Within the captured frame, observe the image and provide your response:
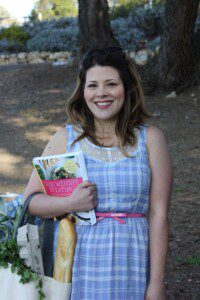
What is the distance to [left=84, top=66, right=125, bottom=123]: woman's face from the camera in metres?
2.20

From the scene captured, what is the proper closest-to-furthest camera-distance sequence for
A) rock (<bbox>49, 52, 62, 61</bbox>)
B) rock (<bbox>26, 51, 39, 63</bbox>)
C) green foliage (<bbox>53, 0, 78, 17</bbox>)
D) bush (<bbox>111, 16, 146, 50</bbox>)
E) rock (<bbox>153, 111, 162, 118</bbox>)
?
rock (<bbox>153, 111, 162, 118</bbox>), bush (<bbox>111, 16, 146, 50</bbox>), rock (<bbox>49, 52, 62, 61</bbox>), rock (<bbox>26, 51, 39, 63</bbox>), green foliage (<bbox>53, 0, 78, 17</bbox>)

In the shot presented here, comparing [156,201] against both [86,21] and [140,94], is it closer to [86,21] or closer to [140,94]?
[140,94]

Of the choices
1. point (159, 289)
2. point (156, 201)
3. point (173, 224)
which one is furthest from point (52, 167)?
point (173, 224)

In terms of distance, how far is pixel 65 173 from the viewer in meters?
2.15

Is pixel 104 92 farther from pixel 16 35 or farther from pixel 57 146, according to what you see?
pixel 16 35

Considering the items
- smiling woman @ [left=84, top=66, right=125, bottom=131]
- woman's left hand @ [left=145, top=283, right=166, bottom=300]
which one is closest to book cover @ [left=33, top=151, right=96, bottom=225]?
smiling woman @ [left=84, top=66, right=125, bottom=131]

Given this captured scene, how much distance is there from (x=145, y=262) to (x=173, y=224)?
2853 millimetres

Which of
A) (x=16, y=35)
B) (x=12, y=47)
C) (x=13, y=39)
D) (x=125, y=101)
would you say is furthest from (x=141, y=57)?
(x=125, y=101)

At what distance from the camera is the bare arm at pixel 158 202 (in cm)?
214

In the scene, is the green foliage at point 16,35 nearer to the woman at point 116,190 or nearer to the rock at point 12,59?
the rock at point 12,59

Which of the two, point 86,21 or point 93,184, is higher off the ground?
point 93,184

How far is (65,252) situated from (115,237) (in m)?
0.21

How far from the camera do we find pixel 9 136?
331 inches

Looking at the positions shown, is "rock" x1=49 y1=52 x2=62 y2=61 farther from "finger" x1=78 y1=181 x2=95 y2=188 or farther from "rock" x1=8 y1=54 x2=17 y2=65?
"finger" x1=78 y1=181 x2=95 y2=188
